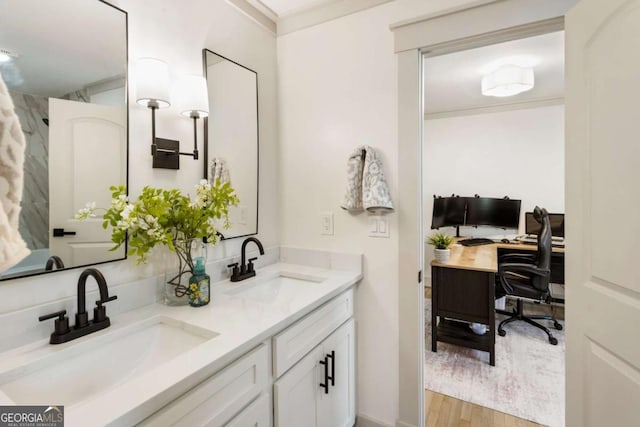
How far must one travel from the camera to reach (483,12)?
4.66ft

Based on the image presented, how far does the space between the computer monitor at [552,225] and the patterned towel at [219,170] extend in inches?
129

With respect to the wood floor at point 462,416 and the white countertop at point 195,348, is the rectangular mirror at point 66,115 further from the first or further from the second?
the wood floor at point 462,416

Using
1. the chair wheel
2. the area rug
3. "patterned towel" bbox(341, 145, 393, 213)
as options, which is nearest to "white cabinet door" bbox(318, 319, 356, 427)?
"patterned towel" bbox(341, 145, 393, 213)

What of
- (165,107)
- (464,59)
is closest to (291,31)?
(165,107)

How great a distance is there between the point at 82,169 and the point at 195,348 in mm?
737

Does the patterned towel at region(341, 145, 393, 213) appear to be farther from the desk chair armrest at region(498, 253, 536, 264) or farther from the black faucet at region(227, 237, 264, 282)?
the desk chair armrest at region(498, 253, 536, 264)

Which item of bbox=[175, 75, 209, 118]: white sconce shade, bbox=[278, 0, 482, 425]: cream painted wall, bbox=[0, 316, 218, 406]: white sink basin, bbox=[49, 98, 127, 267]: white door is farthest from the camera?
bbox=[278, 0, 482, 425]: cream painted wall

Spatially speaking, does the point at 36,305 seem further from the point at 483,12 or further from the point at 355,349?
the point at 483,12

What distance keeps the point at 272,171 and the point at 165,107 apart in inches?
29.2

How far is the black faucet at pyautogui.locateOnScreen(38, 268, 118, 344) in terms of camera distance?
959mm

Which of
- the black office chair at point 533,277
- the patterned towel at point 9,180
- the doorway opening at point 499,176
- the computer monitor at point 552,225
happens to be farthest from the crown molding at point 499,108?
the patterned towel at point 9,180

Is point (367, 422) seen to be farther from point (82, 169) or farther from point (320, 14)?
point (320, 14)

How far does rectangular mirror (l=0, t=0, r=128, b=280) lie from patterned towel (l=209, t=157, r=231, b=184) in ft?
1.38

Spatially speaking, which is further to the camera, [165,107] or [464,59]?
[464,59]
